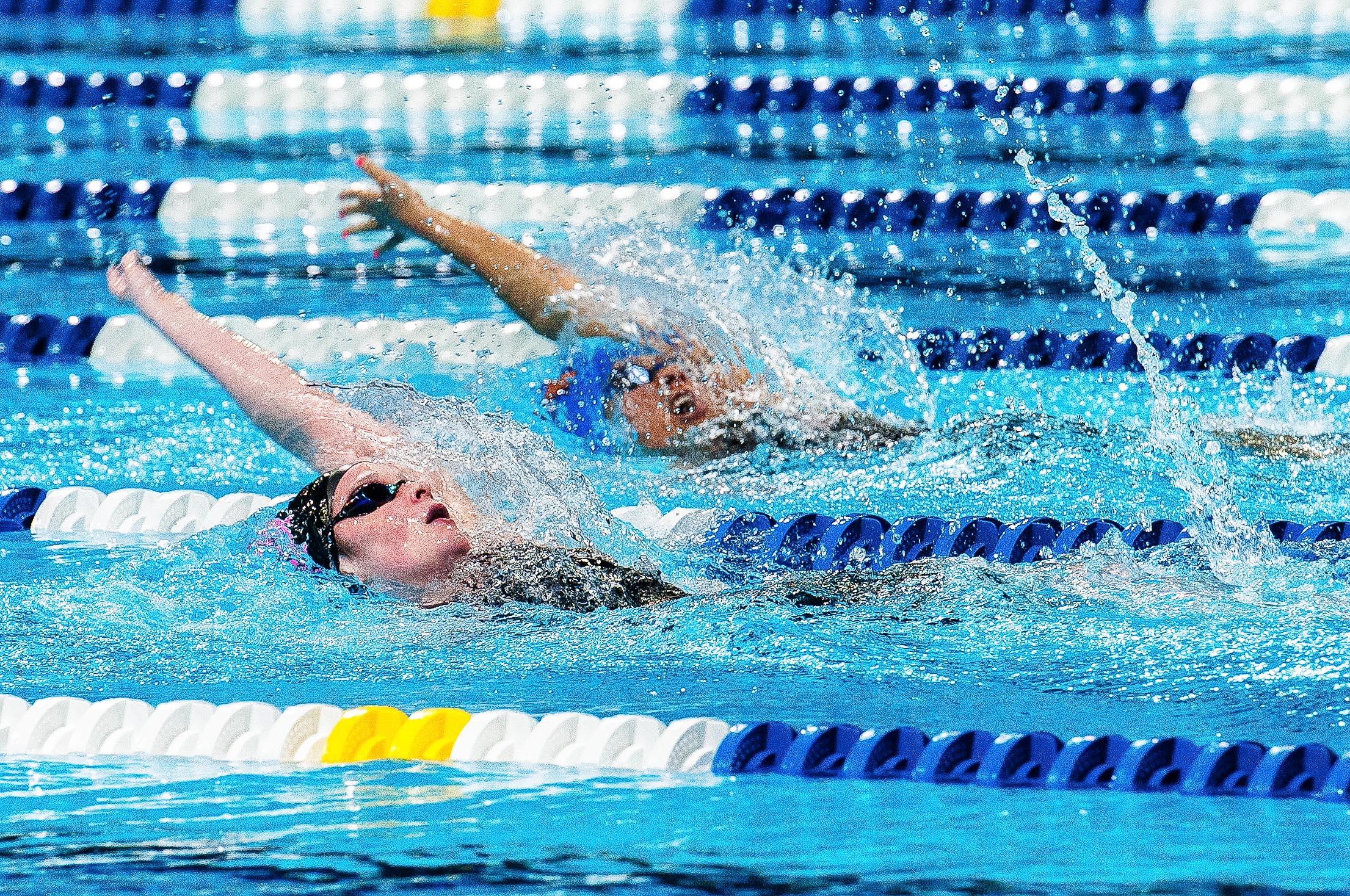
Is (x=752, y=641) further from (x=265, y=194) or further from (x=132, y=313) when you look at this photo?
(x=265, y=194)

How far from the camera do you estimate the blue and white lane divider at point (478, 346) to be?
4590 millimetres

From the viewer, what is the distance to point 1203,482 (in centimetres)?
356

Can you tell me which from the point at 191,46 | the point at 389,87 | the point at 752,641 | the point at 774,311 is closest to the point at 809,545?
the point at 752,641

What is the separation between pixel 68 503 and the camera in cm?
396

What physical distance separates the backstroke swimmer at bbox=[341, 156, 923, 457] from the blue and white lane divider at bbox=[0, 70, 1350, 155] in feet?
7.70

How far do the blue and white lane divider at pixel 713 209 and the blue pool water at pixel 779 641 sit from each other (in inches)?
13.5

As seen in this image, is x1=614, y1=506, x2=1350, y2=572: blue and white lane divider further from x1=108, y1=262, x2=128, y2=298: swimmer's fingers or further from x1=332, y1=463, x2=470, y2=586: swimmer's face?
x1=108, y1=262, x2=128, y2=298: swimmer's fingers

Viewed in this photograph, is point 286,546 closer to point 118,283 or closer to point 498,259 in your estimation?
point 118,283

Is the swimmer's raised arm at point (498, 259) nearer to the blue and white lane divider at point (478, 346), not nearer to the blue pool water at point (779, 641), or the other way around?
the blue pool water at point (779, 641)

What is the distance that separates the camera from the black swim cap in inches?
119

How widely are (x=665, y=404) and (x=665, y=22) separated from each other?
4.18 metres

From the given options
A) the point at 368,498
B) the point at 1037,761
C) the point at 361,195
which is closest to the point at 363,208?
the point at 361,195

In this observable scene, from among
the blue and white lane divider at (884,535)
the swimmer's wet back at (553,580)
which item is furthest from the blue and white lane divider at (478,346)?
the swimmer's wet back at (553,580)

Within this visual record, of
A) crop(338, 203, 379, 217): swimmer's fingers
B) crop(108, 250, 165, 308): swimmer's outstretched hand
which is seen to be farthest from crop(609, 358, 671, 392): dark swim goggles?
crop(108, 250, 165, 308): swimmer's outstretched hand
